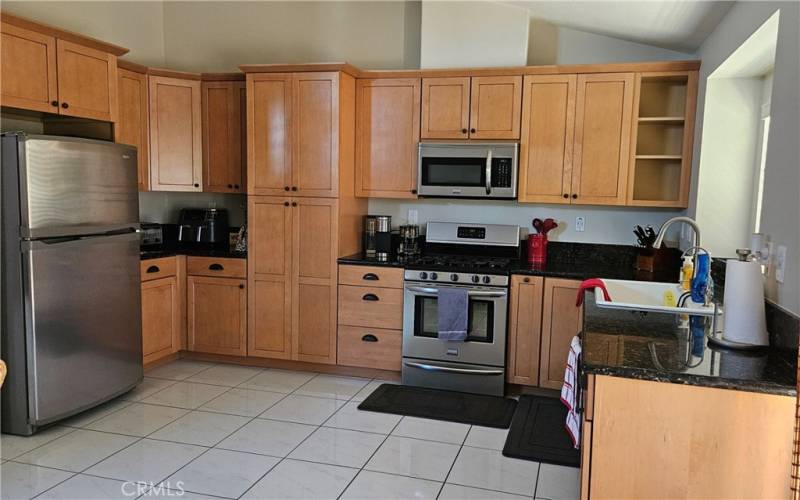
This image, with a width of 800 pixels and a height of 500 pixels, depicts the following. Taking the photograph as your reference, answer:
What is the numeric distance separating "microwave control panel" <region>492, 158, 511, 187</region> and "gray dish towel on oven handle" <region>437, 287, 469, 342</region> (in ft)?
2.63

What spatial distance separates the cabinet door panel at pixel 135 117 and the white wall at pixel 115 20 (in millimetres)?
477

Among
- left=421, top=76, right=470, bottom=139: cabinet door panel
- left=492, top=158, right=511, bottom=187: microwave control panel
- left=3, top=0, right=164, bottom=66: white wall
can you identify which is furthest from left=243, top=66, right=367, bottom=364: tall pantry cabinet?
left=3, top=0, right=164, bottom=66: white wall

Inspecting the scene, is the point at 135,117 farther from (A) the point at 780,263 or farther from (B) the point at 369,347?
(A) the point at 780,263

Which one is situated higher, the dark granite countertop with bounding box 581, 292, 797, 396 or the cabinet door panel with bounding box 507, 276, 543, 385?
the dark granite countertop with bounding box 581, 292, 797, 396

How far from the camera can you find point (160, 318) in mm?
4238

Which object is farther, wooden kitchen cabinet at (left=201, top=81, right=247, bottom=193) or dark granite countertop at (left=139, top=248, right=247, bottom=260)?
wooden kitchen cabinet at (left=201, top=81, right=247, bottom=193)

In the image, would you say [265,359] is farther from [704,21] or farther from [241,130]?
[704,21]

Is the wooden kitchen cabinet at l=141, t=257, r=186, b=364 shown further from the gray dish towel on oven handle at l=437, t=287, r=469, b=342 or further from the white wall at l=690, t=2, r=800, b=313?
the white wall at l=690, t=2, r=800, b=313

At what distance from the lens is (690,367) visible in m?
1.69

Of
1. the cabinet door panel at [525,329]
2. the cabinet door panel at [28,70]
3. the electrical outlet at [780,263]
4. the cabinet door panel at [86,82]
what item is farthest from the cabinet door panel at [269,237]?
the electrical outlet at [780,263]

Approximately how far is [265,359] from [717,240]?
125 inches

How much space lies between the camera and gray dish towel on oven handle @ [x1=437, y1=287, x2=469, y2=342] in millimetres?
3809

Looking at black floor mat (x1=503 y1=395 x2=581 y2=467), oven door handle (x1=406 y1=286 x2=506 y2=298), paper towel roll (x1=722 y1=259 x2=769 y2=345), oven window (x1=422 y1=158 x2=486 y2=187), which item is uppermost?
oven window (x1=422 y1=158 x2=486 y2=187)

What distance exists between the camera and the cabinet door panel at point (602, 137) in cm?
383
